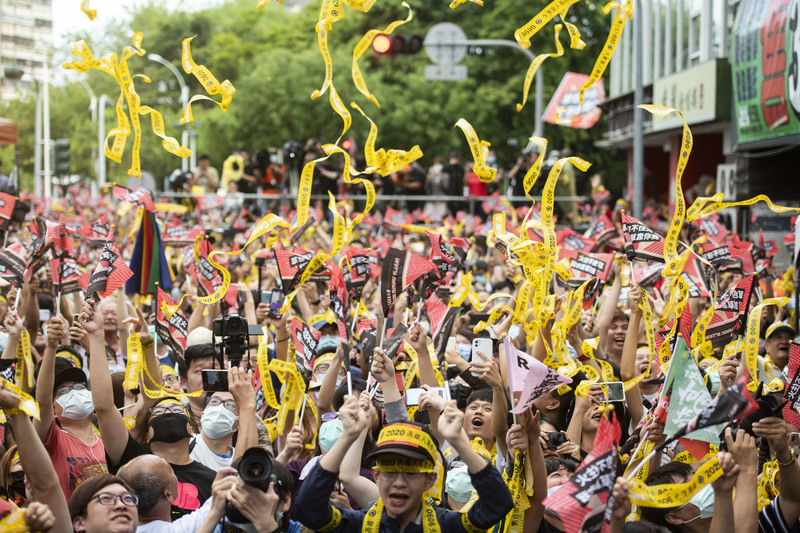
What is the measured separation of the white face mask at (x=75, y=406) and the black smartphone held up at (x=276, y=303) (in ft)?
7.06

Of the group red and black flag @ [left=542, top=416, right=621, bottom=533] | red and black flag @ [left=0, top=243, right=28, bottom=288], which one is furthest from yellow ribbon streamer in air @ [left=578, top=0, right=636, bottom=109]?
red and black flag @ [left=0, top=243, right=28, bottom=288]

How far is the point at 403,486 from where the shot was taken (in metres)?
4.16

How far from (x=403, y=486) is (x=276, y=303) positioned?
353 cm

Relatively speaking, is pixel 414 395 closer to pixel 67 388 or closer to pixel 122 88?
pixel 67 388

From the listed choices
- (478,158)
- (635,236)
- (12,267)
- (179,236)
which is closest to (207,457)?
(478,158)

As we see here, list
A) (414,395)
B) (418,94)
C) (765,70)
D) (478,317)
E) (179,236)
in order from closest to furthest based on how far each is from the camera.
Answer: (414,395) → (478,317) → (179,236) → (765,70) → (418,94)

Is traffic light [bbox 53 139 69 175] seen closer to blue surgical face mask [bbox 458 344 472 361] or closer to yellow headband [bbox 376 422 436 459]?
blue surgical face mask [bbox 458 344 472 361]

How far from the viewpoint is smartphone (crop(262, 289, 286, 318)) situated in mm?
7456

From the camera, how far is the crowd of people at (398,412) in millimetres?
4047

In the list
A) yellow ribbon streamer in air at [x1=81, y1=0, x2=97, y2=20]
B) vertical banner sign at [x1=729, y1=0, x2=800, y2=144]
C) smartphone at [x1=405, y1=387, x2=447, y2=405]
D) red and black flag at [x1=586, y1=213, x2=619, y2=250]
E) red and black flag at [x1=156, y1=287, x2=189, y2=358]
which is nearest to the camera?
smartphone at [x1=405, y1=387, x2=447, y2=405]

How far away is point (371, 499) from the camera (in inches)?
181

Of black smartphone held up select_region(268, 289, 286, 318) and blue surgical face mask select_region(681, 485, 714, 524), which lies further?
black smartphone held up select_region(268, 289, 286, 318)

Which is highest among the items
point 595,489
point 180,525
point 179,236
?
point 179,236

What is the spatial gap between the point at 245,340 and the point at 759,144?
12510 mm
